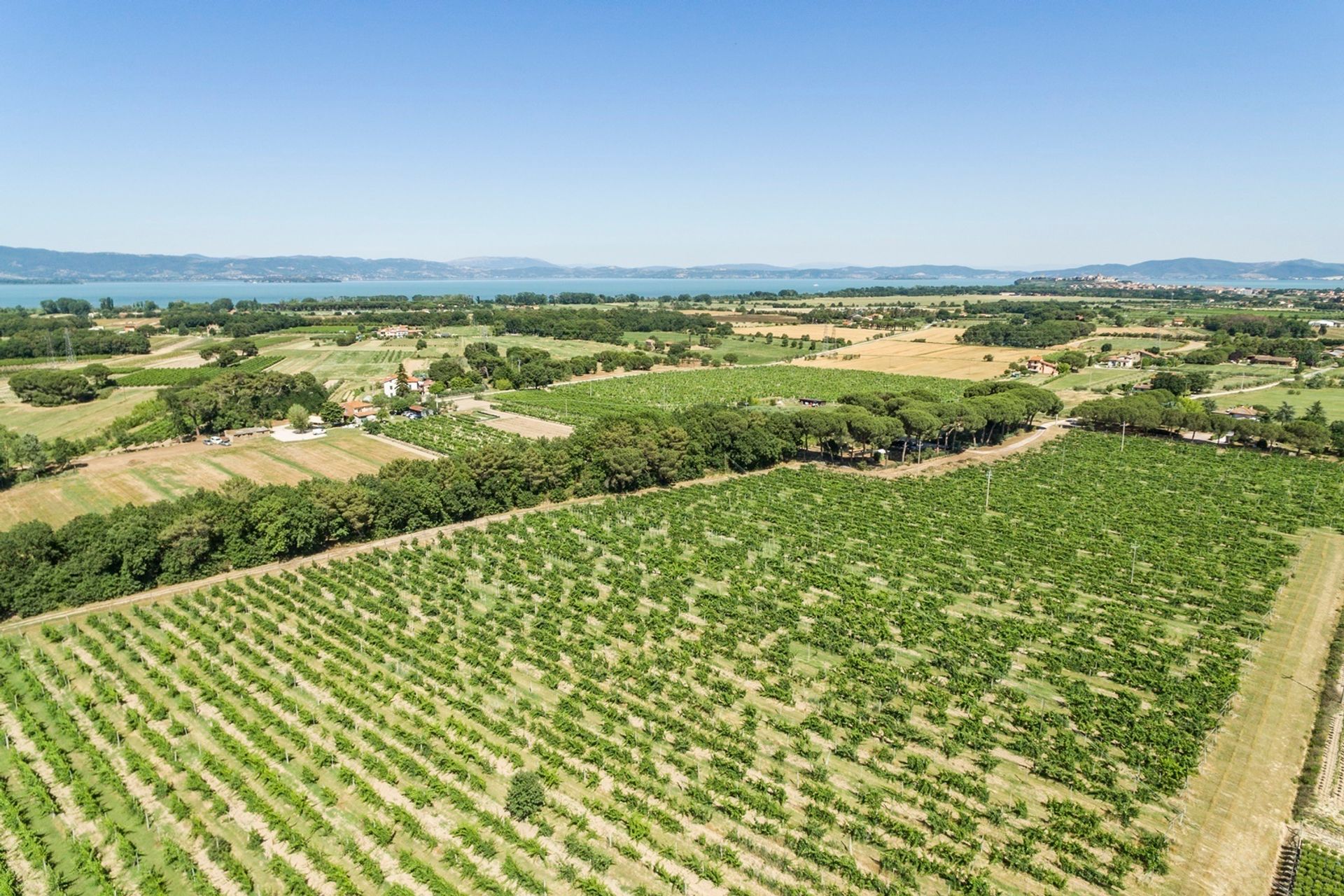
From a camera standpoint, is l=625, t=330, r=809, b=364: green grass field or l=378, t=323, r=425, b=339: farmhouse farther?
l=378, t=323, r=425, b=339: farmhouse

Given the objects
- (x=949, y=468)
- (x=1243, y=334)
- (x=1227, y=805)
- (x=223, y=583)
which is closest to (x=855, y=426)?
(x=949, y=468)

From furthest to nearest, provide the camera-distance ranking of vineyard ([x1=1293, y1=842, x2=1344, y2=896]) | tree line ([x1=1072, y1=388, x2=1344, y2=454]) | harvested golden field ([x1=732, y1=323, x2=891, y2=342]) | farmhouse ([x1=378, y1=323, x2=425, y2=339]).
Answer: harvested golden field ([x1=732, y1=323, x2=891, y2=342])
farmhouse ([x1=378, y1=323, x2=425, y2=339])
tree line ([x1=1072, y1=388, x2=1344, y2=454])
vineyard ([x1=1293, y1=842, x2=1344, y2=896])

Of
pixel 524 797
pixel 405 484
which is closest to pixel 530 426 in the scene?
pixel 405 484

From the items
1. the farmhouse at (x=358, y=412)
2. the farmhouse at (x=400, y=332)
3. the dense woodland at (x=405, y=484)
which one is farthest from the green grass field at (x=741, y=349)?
the farmhouse at (x=358, y=412)

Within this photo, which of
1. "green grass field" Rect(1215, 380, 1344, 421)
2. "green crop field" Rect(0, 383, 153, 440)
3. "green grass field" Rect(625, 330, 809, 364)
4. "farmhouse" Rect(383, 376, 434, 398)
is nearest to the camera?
"green crop field" Rect(0, 383, 153, 440)

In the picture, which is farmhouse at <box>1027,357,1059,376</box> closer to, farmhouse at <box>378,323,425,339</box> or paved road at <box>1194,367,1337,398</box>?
paved road at <box>1194,367,1337,398</box>

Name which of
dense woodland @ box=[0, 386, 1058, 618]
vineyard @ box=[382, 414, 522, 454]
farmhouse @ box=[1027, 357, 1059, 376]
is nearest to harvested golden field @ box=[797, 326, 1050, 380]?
farmhouse @ box=[1027, 357, 1059, 376]
